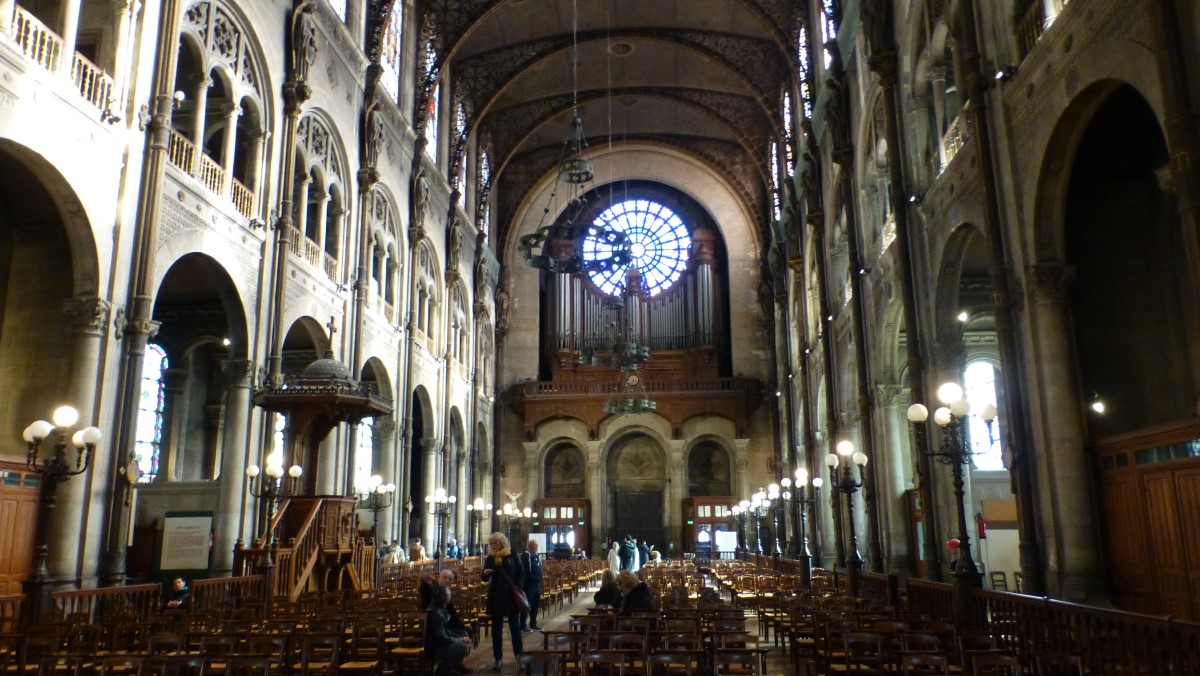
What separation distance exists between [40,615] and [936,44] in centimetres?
1825

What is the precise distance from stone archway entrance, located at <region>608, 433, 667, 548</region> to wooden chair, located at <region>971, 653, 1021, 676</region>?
38.1 meters

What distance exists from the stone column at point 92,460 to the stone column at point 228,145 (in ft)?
17.5

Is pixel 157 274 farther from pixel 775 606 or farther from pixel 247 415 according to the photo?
pixel 775 606

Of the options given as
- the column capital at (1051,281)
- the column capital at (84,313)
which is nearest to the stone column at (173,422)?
the column capital at (84,313)

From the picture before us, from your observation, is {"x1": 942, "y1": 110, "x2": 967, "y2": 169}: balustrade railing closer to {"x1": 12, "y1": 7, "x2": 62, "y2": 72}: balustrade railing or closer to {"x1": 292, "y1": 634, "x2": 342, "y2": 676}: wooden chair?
{"x1": 292, "y1": 634, "x2": 342, "y2": 676}: wooden chair

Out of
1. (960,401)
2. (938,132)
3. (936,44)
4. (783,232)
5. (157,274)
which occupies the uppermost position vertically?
(783,232)

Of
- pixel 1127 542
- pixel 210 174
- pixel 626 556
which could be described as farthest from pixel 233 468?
pixel 1127 542

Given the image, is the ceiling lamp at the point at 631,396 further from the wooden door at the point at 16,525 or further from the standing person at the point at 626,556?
the wooden door at the point at 16,525

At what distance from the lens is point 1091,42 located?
483 inches

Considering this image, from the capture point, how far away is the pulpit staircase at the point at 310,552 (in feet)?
54.3

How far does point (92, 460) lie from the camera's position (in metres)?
15.2

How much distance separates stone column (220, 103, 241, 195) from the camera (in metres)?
20.1

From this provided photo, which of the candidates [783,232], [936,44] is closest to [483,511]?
[783,232]

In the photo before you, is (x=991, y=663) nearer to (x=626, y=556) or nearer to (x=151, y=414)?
(x=626, y=556)
